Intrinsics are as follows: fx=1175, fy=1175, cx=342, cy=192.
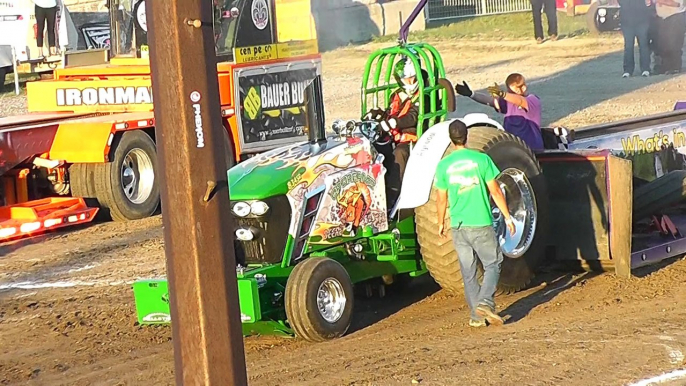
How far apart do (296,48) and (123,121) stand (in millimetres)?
2691

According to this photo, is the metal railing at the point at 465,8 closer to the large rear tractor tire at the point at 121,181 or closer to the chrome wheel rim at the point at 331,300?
the large rear tractor tire at the point at 121,181

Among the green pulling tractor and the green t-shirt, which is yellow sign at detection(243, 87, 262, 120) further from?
the green t-shirt

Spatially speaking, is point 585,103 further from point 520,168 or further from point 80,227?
point 520,168

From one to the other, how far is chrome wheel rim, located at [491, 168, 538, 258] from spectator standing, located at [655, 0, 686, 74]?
52.5ft

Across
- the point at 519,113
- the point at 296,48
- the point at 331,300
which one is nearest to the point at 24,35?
the point at 296,48

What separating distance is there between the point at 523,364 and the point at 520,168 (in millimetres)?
2240

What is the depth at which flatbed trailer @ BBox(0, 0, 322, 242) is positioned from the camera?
12.6 meters

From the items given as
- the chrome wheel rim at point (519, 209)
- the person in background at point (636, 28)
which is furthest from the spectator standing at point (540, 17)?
the chrome wheel rim at point (519, 209)

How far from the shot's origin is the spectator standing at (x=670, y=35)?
23656mm

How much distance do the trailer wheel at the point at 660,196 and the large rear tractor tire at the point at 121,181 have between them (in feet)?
17.6

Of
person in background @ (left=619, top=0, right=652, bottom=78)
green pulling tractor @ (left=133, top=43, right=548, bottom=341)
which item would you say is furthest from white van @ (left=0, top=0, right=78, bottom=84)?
green pulling tractor @ (left=133, top=43, right=548, bottom=341)

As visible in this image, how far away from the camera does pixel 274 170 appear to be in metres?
7.93

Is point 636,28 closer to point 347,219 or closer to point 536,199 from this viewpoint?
point 536,199

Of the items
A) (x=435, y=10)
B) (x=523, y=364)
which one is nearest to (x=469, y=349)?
(x=523, y=364)
